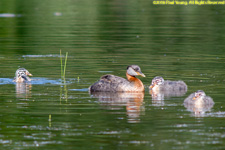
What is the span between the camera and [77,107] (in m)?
14.1

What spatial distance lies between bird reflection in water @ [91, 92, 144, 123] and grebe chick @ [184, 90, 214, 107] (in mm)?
1228

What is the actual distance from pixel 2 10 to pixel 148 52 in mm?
22909

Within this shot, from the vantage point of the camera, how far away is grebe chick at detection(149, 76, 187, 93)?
658 inches

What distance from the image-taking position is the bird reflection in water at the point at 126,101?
13.4 metres

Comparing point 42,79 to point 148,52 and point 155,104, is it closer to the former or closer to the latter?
point 155,104

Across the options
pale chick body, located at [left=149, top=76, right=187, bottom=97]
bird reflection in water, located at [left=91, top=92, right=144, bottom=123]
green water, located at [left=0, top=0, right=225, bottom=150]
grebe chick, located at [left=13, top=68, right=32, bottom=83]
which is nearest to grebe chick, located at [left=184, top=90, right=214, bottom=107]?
green water, located at [left=0, top=0, right=225, bottom=150]

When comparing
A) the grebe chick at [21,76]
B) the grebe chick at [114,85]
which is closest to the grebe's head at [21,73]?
the grebe chick at [21,76]

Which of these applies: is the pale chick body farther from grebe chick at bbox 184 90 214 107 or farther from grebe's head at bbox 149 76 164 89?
grebe chick at bbox 184 90 214 107

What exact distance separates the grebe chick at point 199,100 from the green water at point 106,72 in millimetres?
325

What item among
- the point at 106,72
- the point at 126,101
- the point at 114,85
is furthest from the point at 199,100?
the point at 106,72

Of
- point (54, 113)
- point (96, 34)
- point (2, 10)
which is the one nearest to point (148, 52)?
point (96, 34)

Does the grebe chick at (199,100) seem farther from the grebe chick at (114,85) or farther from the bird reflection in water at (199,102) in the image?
the grebe chick at (114,85)

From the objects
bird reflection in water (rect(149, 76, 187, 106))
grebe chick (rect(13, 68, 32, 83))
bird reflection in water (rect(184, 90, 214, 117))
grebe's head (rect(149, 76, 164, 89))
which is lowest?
bird reflection in water (rect(184, 90, 214, 117))

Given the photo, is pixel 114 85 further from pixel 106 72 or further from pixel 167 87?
pixel 106 72
